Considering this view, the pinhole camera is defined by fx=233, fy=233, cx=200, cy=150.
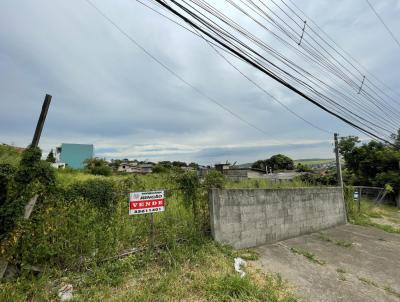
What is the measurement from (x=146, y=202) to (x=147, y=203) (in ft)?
0.09

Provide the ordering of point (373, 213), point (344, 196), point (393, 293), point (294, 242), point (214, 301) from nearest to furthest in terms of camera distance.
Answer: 1. point (214, 301)
2. point (393, 293)
3. point (294, 242)
4. point (344, 196)
5. point (373, 213)

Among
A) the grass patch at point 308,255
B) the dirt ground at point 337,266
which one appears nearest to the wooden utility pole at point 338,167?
the dirt ground at point 337,266

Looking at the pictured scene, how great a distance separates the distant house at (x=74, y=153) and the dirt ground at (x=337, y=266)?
137 feet

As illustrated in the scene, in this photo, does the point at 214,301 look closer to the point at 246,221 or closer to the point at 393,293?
the point at 246,221

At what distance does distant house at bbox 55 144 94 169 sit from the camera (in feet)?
137

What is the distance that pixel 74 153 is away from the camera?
42.9 m

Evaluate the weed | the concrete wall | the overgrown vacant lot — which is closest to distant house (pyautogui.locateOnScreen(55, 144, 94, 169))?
the concrete wall

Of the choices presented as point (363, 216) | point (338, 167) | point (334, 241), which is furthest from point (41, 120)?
point (363, 216)

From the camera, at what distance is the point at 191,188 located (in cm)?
498

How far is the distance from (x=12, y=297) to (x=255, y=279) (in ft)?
10.9

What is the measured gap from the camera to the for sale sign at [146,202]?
4066 mm

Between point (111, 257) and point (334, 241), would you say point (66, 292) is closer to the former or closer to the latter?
point (111, 257)

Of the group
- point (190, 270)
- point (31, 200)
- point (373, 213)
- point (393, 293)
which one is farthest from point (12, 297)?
point (373, 213)

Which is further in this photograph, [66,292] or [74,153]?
[74,153]
